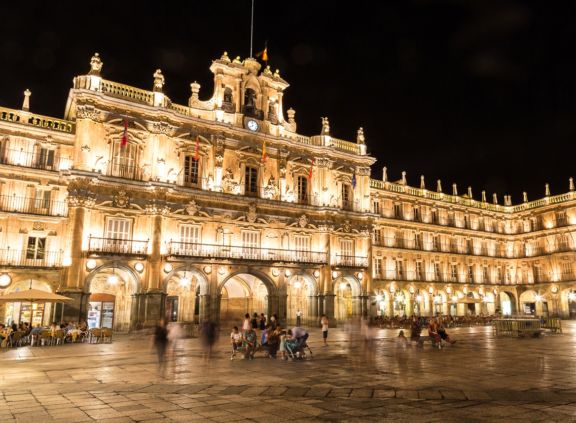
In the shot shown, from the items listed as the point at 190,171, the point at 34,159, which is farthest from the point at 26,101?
the point at 190,171

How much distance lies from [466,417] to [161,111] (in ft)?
95.1

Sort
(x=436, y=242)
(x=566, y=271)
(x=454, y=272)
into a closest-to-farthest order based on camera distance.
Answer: (x=436, y=242) → (x=566, y=271) → (x=454, y=272)

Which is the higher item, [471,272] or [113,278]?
[471,272]

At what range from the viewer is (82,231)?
28750 mm

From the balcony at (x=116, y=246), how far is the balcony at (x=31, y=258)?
10.3 ft

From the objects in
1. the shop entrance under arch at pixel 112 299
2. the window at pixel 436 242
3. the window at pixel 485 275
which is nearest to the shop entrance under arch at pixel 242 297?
the shop entrance under arch at pixel 112 299

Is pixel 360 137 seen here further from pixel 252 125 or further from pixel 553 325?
pixel 553 325

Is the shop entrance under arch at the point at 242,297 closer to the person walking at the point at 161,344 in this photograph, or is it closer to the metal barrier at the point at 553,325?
the metal barrier at the point at 553,325

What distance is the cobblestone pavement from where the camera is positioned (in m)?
8.70

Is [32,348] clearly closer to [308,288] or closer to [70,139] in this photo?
[70,139]

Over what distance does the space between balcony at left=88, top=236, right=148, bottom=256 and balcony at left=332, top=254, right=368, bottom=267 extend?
1557 centimetres

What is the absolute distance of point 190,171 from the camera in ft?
111

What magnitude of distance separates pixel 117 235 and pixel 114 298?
488 cm

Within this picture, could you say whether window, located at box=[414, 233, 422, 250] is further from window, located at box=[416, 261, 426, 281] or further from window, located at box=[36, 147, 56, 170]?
window, located at box=[36, 147, 56, 170]
